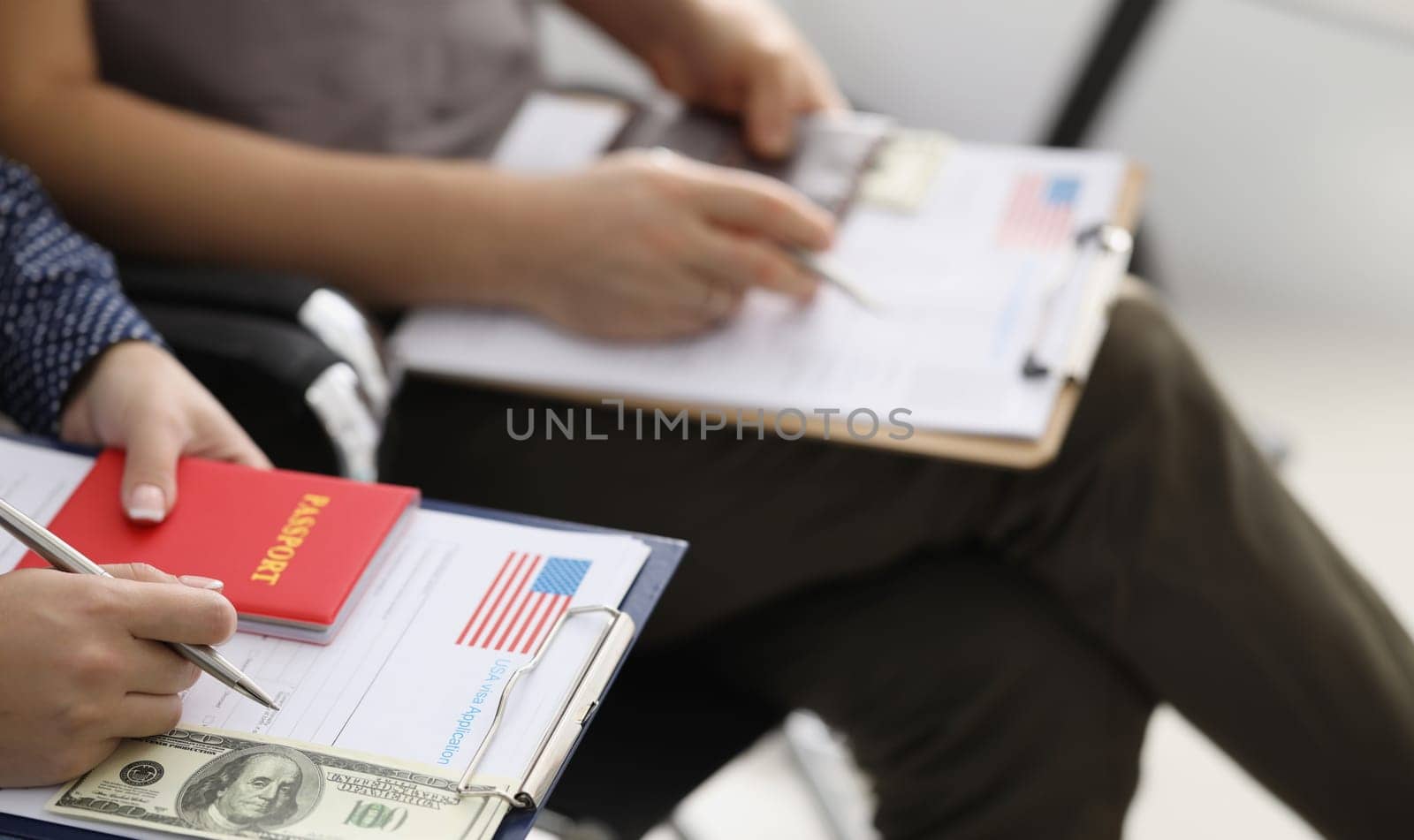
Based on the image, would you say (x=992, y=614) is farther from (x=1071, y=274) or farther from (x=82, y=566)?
(x=82, y=566)

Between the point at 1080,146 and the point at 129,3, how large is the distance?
4.97 feet

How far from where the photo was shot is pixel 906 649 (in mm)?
895

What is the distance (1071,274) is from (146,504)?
67 centimetres

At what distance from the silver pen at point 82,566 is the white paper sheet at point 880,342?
0.37m

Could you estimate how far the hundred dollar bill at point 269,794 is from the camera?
53 cm

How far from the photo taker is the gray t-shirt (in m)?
0.97

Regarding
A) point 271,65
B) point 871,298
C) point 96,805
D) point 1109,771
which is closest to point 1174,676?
point 1109,771

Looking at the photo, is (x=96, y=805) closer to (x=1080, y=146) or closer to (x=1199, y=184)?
(x=1080, y=146)

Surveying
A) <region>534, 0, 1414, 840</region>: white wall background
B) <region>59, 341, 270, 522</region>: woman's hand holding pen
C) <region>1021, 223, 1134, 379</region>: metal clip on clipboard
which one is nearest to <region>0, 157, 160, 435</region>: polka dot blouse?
<region>59, 341, 270, 522</region>: woman's hand holding pen

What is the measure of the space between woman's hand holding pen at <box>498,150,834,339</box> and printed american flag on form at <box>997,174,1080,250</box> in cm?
17

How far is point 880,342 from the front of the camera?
3.03 ft

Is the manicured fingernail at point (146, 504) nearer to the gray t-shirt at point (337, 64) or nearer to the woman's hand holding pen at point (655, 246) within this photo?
the woman's hand holding pen at point (655, 246)

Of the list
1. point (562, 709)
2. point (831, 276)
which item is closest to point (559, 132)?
point (831, 276)

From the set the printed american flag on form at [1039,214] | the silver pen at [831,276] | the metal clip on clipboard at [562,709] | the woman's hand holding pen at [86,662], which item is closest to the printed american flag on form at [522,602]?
the metal clip on clipboard at [562,709]
